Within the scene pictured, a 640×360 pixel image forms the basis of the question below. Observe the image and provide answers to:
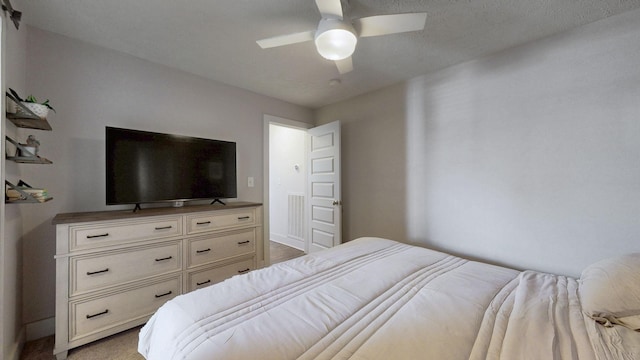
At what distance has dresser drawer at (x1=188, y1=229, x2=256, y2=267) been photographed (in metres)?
2.09

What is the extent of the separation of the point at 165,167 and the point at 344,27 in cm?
190

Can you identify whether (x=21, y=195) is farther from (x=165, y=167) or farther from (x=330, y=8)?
(x=330, y=8)

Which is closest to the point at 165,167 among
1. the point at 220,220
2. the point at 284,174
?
the point at 220,220

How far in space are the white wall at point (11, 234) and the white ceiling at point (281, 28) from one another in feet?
1.18

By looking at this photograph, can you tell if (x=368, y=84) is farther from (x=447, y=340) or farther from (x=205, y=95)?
(x=447, y=340)

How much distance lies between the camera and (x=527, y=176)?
6.42ft

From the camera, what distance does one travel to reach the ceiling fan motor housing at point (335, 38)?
1.36m

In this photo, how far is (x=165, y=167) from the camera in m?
2.13

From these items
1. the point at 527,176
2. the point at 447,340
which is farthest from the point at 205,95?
the point at 527,176

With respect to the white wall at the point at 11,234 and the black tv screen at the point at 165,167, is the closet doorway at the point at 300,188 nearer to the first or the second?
the black tv screen at the point at 165,167

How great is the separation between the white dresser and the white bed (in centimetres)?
100

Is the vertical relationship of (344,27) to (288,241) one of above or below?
above

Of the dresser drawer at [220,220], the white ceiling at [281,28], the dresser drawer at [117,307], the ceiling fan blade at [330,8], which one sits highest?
the white ceiling at [281,28]

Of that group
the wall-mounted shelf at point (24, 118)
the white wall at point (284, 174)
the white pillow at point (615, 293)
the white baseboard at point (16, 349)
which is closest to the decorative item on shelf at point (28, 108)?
the wall-mounted shelf at point (24, 118)
